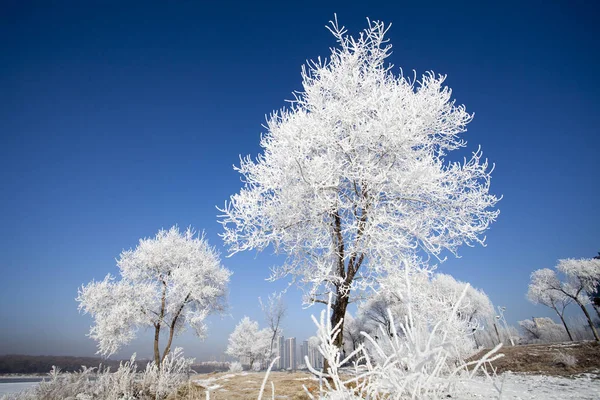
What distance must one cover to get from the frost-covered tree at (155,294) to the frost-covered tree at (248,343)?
2998 cm

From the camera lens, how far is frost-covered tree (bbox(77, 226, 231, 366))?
47.8 ft

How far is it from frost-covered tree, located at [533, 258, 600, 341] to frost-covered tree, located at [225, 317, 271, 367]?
35.1 m

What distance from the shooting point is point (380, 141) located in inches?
267

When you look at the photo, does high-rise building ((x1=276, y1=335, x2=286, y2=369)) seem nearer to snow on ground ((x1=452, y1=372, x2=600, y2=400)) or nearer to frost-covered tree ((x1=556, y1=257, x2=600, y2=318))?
snow on ground ((x1=452, y1=372, x2=600, y2=400))

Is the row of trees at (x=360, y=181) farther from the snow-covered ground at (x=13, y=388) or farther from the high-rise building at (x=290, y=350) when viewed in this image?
the high-rise building at (x=290, y=350)

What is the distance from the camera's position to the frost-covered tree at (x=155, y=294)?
47.8 feet

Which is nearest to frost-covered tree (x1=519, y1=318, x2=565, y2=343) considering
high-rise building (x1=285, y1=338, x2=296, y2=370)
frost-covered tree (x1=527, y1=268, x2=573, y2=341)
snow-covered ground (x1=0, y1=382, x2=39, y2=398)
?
frost-covered tree (x1=527, y1=268, x2=573, y2=341)

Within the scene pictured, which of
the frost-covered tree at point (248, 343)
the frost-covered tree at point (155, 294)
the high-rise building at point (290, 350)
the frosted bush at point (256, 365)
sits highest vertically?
the frost-covered tree at point (155, 294)

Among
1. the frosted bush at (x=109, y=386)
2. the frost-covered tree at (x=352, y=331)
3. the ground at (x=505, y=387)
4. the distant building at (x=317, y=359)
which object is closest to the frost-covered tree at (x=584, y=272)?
the ground at (x=505, y=387)

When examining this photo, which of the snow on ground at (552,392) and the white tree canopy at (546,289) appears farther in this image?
the white tree canopy at (546,289)

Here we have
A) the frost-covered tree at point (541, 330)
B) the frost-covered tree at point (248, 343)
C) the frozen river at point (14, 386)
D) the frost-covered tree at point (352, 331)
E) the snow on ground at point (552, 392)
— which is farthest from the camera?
the frost-covered tree at point (248, 343)

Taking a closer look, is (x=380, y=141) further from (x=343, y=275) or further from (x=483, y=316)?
(x=483, y=316)

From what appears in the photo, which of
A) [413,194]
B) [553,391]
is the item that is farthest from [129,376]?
[553,391]

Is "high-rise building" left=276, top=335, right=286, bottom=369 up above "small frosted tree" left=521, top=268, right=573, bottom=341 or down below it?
below
